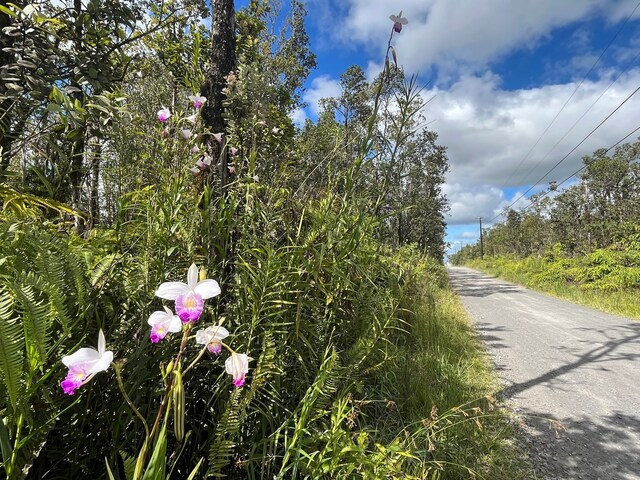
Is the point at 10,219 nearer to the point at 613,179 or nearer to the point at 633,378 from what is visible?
the point at 633,378

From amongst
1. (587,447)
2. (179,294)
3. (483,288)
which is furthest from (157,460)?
(483,288)

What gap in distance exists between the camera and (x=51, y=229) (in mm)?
1428

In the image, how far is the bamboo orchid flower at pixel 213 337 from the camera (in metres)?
0.89

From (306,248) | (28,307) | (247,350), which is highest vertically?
(306,248)

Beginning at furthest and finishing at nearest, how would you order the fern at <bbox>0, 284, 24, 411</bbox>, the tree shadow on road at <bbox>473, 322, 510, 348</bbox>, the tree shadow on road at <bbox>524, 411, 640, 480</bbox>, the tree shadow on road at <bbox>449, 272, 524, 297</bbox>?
the tree shadow on road at <bbox>449, 272, 524, 297</bbox>, the tree shadow on road at <bbox>473, 322, 510, 348</bbox>, the tree shadow on road at <bbox>524, 411, 640, 480</bbox>, the fern at <bbox>0, 284, 24, 411</bbox>

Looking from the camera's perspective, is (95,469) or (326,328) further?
(326,328)

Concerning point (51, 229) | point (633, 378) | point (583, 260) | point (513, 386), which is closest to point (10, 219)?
point (51, 229)

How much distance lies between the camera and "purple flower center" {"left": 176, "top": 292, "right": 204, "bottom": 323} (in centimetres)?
88

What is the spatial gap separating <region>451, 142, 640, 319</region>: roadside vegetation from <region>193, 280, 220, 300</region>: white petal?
10.7m

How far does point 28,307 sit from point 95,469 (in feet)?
2.38

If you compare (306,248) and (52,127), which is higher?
(52,127)

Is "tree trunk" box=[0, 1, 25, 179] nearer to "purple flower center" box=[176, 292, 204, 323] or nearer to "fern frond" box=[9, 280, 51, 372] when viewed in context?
"fern frond" box=[9, 280, 51, 372]

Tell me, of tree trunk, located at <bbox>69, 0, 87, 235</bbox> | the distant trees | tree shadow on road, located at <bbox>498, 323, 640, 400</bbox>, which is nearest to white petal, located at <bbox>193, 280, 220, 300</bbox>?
tree trunk, located at <bbox>69, 0, 87, 235</bbox>

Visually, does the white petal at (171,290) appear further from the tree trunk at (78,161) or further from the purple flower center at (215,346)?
the tree trunk at (78,161)
